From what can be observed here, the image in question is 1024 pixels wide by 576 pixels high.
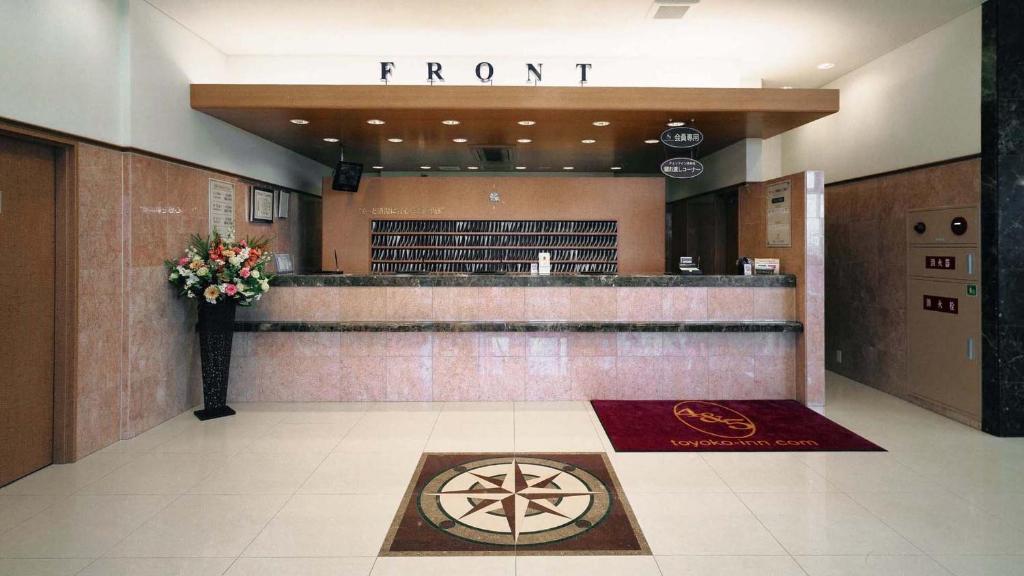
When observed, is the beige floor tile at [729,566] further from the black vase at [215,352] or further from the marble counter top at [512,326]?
the black vase at [215,352]

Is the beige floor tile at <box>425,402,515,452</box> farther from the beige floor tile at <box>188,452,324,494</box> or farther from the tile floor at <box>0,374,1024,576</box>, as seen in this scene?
the beige floor tile at <box>188,452,324,494</box>

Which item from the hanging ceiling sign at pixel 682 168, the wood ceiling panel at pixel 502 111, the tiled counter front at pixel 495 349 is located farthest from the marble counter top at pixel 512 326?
the wood ceiling panel at pixel 502 111

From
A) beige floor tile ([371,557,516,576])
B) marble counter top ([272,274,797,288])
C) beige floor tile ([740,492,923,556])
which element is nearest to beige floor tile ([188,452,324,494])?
beige floor tile ([371,557,516,576])

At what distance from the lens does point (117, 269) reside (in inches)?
173

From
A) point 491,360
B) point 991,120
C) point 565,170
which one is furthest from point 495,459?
point 565,170

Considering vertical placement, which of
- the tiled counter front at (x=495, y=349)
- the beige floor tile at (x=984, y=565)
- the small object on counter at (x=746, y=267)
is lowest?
the beige floor tile at (x=984, y=565)

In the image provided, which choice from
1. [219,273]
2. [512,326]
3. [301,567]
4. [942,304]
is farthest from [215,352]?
[942,304]

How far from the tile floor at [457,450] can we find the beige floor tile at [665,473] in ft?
0.05

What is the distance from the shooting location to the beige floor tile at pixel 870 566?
2577 millimetres

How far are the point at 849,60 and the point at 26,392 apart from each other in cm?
794

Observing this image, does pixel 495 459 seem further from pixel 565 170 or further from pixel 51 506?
pixel 565 170

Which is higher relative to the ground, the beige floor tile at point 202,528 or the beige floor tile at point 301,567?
the beige floor tile at point 202,528

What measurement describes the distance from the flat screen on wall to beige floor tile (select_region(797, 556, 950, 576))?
6309mm

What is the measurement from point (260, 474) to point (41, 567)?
4.02 feet
